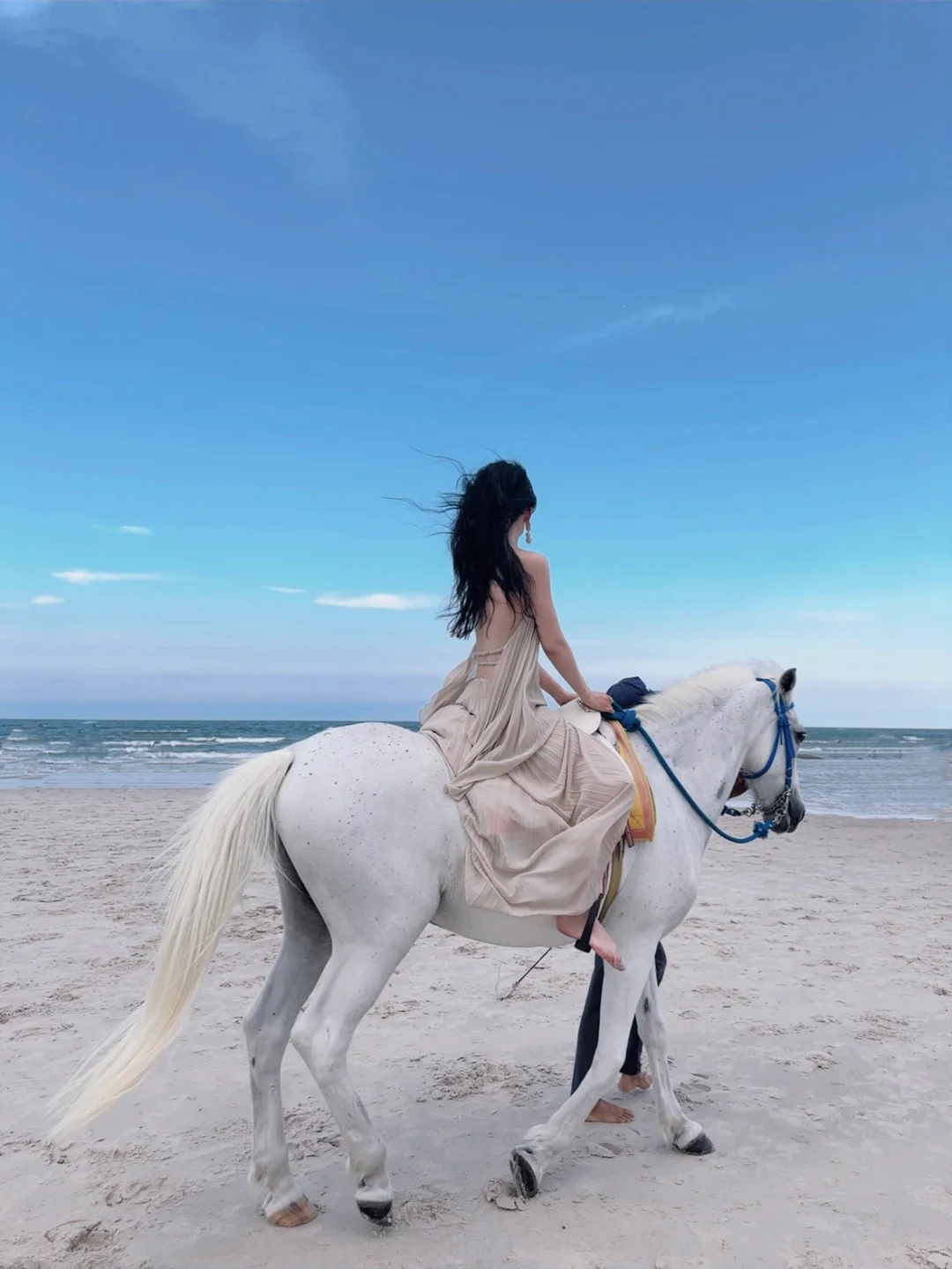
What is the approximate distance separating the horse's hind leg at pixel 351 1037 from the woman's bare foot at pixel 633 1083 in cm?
157

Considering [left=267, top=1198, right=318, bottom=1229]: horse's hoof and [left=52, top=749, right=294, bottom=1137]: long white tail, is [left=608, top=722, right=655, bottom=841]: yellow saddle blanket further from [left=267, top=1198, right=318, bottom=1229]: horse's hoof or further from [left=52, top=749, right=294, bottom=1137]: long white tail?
[left=267, top=1198, right=318, bottom=1229]: horse's hoof

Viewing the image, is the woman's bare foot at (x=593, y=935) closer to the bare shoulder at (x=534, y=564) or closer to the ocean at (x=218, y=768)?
the bare shoulder at (x=534, y=564)

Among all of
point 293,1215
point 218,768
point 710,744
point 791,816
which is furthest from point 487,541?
point 218,768

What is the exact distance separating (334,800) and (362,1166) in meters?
1.19

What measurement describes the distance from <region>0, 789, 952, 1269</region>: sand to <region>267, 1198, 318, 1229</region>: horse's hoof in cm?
6

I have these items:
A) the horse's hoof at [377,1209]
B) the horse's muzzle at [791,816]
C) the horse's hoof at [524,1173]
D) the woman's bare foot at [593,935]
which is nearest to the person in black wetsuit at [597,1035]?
the horse's muzzle at [791,816]

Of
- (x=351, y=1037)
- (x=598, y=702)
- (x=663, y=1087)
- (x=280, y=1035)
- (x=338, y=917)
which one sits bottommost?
(x=663, y=1087)

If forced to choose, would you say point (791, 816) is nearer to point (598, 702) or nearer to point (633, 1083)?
point (598, 702)

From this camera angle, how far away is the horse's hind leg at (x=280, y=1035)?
286 cm

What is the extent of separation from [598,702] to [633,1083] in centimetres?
196

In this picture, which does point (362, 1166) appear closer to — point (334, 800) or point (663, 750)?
point (334, 800)

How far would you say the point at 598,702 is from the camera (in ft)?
11.0

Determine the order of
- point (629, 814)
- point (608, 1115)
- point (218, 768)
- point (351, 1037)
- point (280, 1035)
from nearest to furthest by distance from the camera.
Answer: point (351, 1037) → point (280, 1035) → point (629, 814) → point (608, 1115) → point (218, 768)

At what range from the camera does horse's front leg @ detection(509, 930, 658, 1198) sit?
2.96 m
